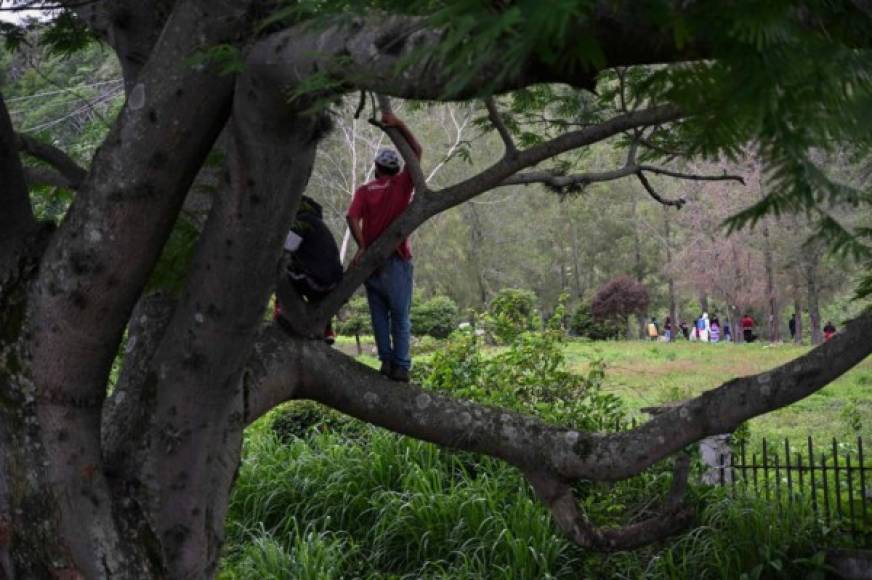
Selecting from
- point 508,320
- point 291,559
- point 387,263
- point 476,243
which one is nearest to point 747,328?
point 476,243

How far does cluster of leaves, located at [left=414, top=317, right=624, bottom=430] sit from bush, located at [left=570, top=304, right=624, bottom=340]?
100 ft

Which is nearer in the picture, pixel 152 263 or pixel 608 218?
pixel 152 263

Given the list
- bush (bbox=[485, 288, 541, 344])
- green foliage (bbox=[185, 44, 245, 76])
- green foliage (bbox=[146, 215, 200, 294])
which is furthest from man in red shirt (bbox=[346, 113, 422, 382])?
bush (bbox=[485, 288, 541, 344])

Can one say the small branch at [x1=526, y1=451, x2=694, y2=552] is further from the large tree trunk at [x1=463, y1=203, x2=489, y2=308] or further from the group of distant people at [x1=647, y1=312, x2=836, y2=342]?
the large tree trunk at [x1=463, y1=203, x2=489, y2=308]

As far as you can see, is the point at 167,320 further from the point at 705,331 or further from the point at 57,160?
the point at 705,331

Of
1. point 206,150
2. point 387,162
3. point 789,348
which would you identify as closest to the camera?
point 206,150

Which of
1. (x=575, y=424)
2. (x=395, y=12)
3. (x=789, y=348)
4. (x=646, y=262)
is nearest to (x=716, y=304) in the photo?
(x=646, y=262)

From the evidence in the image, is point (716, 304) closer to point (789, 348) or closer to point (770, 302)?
point (770, 302)

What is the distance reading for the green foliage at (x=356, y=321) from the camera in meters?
34.3

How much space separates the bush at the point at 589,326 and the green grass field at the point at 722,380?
6516 millimetres

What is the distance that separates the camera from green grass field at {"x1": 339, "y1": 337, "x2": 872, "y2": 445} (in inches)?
617

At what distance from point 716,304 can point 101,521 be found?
61.7m

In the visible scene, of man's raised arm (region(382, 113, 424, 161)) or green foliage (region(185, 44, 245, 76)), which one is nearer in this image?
green foliage (region(185, 44, 245, 76))

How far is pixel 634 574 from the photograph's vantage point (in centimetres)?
855
